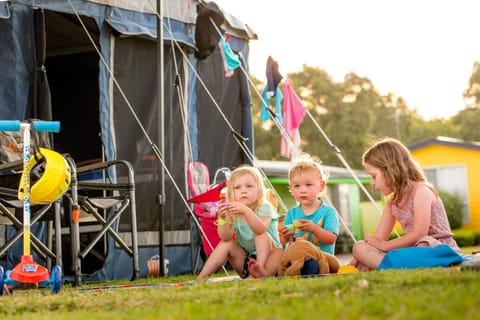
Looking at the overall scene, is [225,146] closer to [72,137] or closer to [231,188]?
[72,137]

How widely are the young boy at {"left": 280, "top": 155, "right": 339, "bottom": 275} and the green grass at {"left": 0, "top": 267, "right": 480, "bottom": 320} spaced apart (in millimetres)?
820

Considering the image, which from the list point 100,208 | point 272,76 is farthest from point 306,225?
point 272,76

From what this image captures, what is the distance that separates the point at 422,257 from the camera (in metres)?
2.93

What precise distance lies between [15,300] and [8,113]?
200 cm

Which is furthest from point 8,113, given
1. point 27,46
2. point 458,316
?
point 458,316

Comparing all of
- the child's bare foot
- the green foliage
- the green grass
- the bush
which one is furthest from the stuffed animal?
the green foliage

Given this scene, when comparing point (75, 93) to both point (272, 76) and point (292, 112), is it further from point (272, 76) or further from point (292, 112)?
point (292, 112)

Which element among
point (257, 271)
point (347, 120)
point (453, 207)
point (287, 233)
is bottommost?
point (453, 207)

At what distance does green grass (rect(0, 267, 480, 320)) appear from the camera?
5.45ft

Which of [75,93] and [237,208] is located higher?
[75,93]

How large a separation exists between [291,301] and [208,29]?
10.9 feet

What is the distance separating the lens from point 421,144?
48.4 feet

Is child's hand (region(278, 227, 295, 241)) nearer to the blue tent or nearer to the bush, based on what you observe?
the blue tent

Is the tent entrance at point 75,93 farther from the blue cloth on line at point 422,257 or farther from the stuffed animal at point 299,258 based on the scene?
the blue cloth on line at point 422,257
